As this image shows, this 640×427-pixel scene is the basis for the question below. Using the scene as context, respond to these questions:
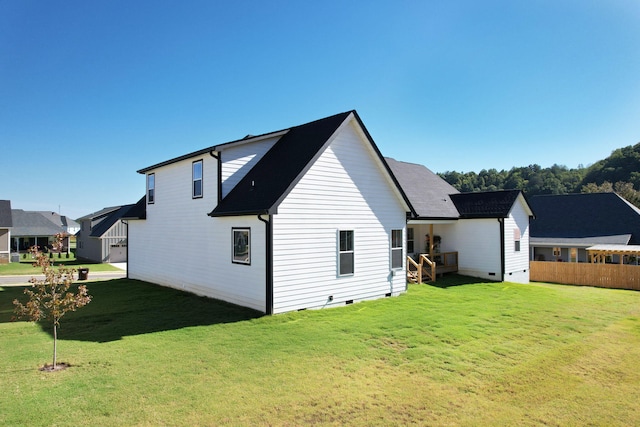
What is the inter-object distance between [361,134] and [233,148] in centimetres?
496

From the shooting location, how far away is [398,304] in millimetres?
13625

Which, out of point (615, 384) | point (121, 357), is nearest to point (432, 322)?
point (615, 384)

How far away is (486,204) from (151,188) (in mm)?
18625

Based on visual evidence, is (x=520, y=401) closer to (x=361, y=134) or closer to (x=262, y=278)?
(x=262, y=278)

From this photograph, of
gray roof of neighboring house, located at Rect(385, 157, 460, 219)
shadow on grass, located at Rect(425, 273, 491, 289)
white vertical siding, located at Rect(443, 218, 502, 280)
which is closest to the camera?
shadow on grass, located at Rect(425, 273, 491, 289)

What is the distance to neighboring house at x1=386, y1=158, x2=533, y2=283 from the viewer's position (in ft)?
65.8

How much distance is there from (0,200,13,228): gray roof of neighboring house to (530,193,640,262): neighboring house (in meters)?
49.6

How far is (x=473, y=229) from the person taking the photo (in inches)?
829

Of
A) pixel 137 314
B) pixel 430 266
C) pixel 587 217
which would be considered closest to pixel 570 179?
pixel 587 217

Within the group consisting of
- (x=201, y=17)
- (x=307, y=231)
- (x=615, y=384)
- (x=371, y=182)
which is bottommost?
(x=615, y=384)

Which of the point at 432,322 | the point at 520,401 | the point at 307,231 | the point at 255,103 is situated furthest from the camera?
the point at 255,103

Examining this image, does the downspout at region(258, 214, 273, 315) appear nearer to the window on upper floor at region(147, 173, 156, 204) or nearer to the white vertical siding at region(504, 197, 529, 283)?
the window on upper floor at region(147, 173, 156, 204)

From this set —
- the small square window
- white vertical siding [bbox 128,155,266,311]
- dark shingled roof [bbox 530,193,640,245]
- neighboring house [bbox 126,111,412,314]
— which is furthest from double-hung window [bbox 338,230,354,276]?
dark shingled roof [bbox 530,193,640,245]

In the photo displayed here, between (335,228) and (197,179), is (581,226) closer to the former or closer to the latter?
(335,228)
